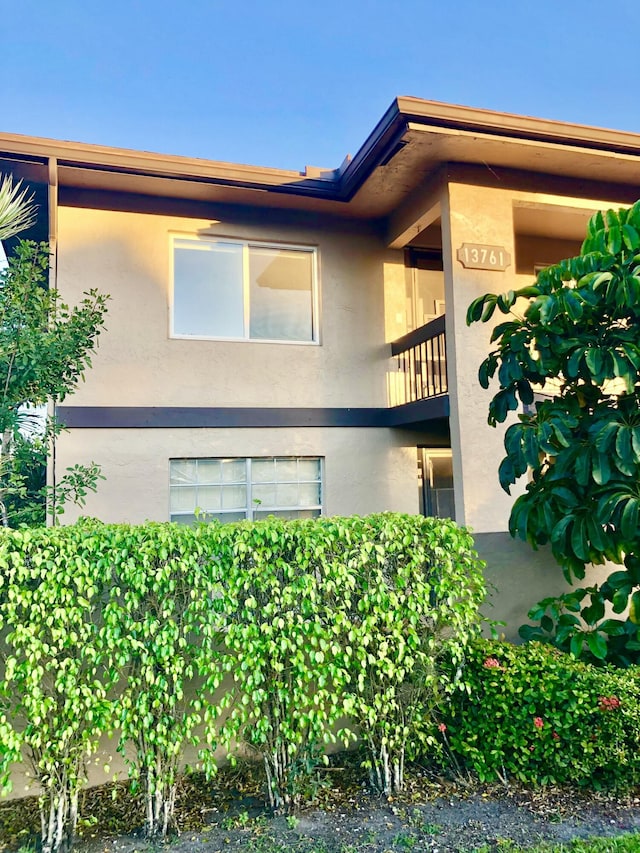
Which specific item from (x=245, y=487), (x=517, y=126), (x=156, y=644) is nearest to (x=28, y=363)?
(x=156, y=644)

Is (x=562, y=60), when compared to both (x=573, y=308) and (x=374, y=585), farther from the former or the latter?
(x=374, y=585)

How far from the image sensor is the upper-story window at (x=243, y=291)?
8180 mm

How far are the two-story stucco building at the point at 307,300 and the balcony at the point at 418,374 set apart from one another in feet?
0.10

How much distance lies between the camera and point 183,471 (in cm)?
783

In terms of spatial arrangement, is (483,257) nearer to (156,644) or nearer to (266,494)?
(266,494)

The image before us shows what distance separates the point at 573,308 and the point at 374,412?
4.01 meters

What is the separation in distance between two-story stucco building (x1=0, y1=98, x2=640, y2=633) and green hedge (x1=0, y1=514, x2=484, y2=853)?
8.32 ft

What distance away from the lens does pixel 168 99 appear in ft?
46.3

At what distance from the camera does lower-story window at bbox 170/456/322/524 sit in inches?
308

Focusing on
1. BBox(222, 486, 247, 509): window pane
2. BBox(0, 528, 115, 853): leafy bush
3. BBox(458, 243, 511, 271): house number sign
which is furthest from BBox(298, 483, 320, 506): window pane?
BBox(0, 528, 115, 853): leafy bush

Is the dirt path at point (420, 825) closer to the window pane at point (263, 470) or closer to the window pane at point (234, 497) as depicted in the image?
the window pane at point (234, 497)

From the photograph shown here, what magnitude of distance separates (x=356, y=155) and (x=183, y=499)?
473 centimetres

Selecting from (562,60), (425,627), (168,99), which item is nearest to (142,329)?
(425,627)

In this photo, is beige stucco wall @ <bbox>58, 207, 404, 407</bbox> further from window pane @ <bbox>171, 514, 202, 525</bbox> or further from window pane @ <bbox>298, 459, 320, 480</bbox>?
window pane @ <bbox>171, 514, 202, 525</bbox>
